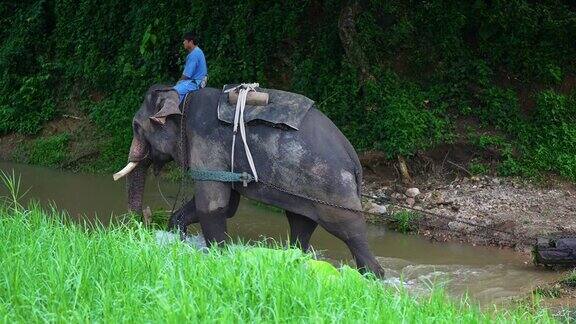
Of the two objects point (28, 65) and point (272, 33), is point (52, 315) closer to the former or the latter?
point (272, 33)

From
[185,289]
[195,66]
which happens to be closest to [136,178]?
[195,66]

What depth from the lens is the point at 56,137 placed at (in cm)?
1552

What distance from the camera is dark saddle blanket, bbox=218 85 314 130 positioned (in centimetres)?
784

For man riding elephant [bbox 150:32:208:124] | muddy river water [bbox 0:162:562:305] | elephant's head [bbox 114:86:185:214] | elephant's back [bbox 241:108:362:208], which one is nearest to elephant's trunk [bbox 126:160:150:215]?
elephant's head [bbox 114:86:185:214]

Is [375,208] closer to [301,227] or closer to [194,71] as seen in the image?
[301,227]

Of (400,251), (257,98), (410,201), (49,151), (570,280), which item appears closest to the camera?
(570,280)

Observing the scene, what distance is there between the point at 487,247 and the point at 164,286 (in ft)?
17.4

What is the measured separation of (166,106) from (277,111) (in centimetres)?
113

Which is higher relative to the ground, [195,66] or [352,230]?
[195,66]

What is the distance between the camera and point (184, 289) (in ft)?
16.0

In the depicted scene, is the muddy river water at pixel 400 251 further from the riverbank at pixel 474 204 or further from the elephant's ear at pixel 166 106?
the elephant's ear at pixel 166 106

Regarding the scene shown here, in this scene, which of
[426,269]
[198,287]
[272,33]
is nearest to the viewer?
[198,287]

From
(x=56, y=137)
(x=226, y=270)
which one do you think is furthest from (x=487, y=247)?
(x=56, y=137)

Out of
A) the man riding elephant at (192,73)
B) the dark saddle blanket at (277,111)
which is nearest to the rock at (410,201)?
the man riding elephant at (192,73)
